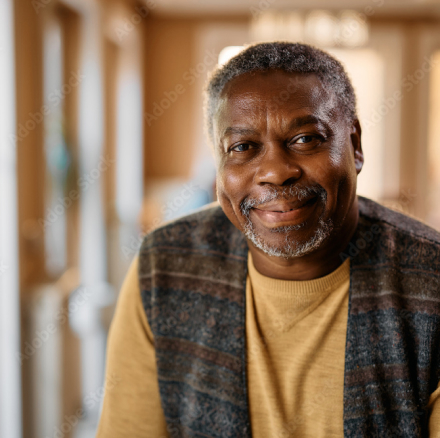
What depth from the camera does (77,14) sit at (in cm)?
309

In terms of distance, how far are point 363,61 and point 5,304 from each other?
4351mm

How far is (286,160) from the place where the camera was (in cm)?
89

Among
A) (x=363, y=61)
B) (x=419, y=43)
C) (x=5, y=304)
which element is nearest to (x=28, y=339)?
(x=5, y=304)

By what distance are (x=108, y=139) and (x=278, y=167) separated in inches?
119

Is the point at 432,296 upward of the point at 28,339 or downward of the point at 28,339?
upward

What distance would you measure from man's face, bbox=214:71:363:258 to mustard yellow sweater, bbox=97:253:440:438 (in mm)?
133

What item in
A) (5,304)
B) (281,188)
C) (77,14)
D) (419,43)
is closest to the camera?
(281,188)

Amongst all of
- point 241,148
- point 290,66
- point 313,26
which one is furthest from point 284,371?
point 313,26

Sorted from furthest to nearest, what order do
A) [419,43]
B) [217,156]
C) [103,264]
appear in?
[419,43] → [103,264] → [217,156]

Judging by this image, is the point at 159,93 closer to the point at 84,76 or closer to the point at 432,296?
the point at 84,76

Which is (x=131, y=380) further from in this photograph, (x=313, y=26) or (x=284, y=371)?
(x=313, y=26)

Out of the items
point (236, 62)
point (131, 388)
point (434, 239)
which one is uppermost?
point (236, 62)

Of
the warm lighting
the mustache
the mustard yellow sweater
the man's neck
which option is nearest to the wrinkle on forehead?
the mustache

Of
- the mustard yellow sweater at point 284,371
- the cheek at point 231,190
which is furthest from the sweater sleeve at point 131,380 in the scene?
the cheek at point 231,190
